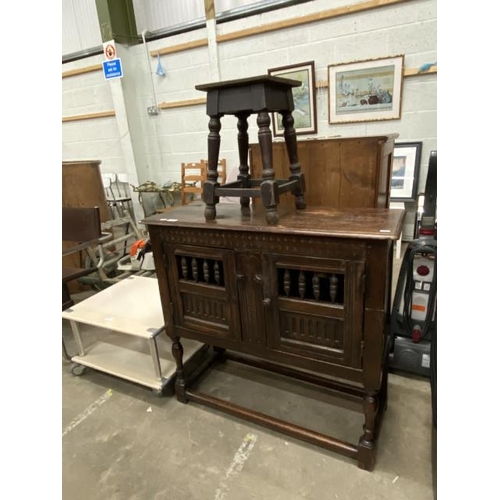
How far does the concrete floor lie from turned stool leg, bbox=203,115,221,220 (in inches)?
37.9

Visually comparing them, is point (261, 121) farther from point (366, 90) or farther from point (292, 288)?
point (366, 90)

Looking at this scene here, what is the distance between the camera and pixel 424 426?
1479 mm

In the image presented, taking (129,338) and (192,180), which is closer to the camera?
(129,338)

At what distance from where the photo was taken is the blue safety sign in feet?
12.4

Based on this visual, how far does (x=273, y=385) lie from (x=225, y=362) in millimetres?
332

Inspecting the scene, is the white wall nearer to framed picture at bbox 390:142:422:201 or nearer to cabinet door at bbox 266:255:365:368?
framed picture at bbox 390:142:422:201

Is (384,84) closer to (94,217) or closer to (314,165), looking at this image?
(314,165)

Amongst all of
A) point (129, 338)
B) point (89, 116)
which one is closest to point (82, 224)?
point (129, 338)

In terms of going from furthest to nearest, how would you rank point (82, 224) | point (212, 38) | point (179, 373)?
point (212, 38)
point (82, 224)
point (179, 373)

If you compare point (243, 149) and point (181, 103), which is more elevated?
point (181, 103)

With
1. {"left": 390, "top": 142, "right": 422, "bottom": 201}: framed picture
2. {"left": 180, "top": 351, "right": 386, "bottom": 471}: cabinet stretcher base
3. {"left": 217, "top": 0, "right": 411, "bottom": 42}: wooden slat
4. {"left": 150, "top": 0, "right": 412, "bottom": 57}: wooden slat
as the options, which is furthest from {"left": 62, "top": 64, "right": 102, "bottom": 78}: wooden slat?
{"left": 180, "top": 351, "right": 386, "bottom": 471}: cabinet stretcher base

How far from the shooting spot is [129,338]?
2.14 metres

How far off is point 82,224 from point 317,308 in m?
1.75

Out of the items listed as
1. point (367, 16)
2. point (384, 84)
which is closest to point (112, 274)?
point (384, 84)
